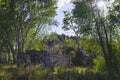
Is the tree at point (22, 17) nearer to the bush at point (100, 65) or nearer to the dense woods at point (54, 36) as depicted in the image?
the dense woods at point (54, 36)

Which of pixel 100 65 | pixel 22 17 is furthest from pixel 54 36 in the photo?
pixel 100 65

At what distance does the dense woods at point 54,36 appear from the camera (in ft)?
64.5

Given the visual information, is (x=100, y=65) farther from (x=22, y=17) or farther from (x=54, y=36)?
(x=54, y=36)

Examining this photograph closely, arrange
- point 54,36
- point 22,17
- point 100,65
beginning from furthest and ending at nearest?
point 54,36
point 22,17
point 100,65

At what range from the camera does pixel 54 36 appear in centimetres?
5284

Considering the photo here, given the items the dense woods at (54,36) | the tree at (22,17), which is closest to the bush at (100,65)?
the dense woods at (54,36)

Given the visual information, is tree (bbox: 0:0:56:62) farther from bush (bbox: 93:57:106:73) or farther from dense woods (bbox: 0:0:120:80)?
bush (bbox: 93:57:106:73)

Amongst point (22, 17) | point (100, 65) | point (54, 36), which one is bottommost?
point (100, 65)

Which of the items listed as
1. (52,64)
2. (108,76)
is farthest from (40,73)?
(52,64)

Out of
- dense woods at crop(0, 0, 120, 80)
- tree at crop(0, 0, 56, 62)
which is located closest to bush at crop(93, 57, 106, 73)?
dense woods at crop(0, 0, 120, 80)

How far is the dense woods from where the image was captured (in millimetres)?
19658

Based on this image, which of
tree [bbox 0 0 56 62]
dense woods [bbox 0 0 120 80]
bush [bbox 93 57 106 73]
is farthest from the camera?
tree [bbox 0 0 56 62]

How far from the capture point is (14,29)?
134 ft

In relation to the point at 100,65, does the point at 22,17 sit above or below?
Answer: above
